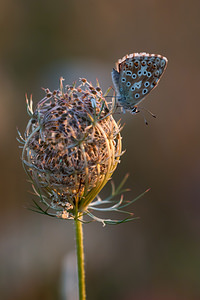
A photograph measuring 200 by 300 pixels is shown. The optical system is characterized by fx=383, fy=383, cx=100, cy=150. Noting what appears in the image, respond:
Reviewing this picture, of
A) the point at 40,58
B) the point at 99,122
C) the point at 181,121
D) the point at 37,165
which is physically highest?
the point at 40,58

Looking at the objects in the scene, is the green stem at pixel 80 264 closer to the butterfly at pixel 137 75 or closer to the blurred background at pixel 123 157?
the butterfly at pixel 137 75

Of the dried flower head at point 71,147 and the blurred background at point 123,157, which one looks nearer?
the dried flower head at point 71,147

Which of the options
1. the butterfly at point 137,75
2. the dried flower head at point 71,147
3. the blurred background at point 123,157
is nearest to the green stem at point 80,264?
the dried flower head at point 71,147

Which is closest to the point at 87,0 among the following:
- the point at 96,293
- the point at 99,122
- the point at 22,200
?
the point at 22,200

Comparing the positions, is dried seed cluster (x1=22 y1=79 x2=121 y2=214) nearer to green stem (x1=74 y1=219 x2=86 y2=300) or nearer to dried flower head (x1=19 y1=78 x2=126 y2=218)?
dried flower head (x1=19 y1=78 x2=126 y2=218)

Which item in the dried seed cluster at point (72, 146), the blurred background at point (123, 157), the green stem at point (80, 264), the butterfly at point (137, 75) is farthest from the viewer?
the blurred background at point (123, 157)

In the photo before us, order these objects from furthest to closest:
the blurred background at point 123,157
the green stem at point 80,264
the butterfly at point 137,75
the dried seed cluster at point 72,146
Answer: the blurred background at point 123,157, the butterfly at point 137,75, the dried seed cluster at point 72,146, the green stem at point 80,264

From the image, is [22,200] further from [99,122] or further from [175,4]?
[175,4]

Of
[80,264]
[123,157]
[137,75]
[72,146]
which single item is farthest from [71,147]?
[123,157]
